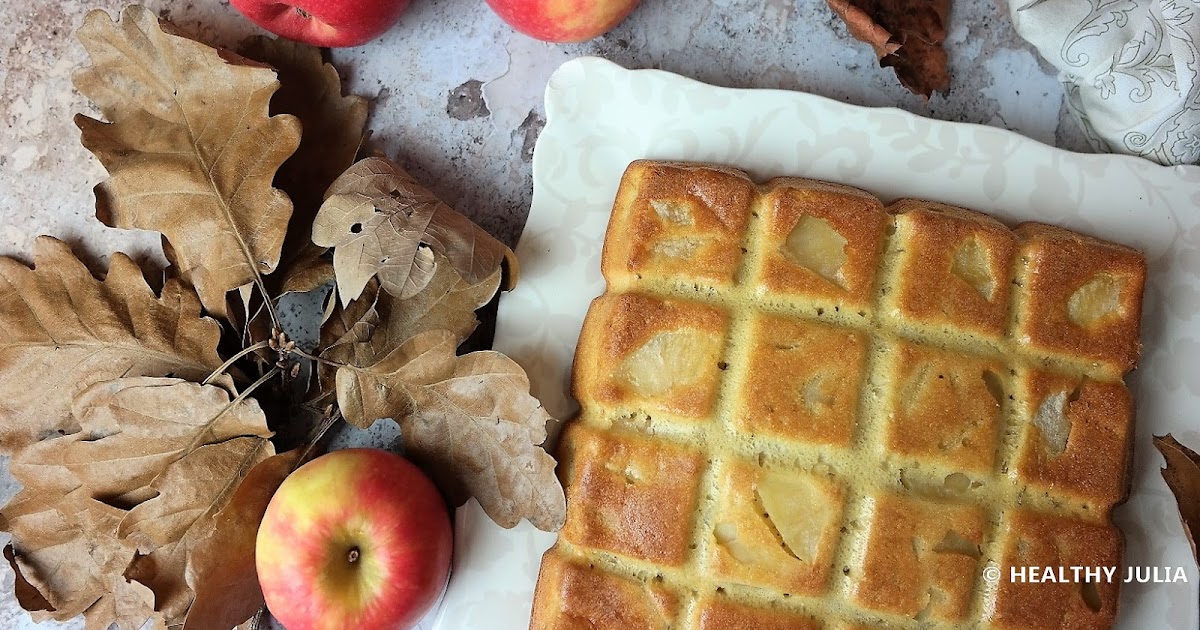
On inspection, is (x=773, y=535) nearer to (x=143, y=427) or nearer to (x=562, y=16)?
(x=562, y=16)

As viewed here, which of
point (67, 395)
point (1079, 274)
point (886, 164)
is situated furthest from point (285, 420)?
point (1079, 274)

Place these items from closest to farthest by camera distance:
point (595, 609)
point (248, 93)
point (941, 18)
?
point (595, 609)
point (248, 93)
point (941, 18)

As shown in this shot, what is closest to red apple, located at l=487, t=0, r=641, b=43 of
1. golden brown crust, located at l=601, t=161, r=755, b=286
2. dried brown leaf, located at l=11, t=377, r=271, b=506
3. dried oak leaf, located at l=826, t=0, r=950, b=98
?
golden brown crust, located at l=601, t=161, r=755, b=286

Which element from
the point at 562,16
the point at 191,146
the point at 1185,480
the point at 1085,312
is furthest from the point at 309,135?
the point at 1185,480

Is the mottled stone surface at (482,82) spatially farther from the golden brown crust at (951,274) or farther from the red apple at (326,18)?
the golden brown crust at (951,274)

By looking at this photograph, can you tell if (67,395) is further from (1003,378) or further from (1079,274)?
(1079,274)
